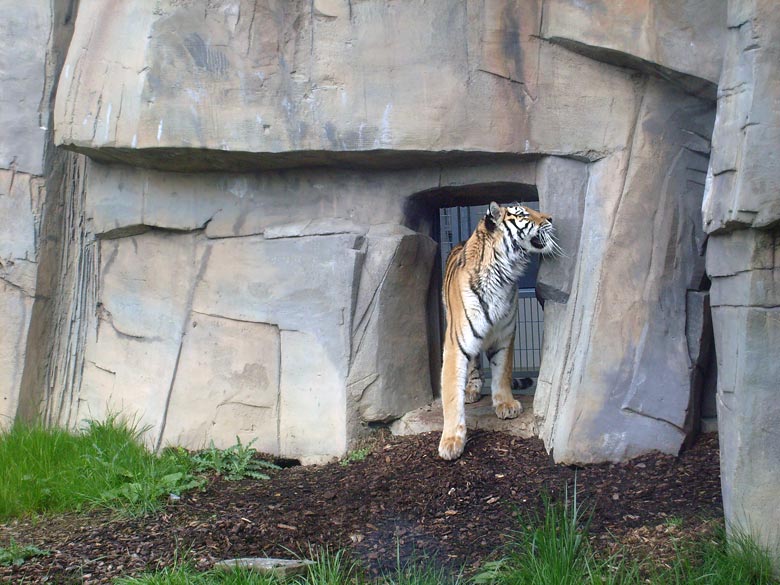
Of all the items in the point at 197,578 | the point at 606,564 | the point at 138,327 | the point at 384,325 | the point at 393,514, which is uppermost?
the point at 384,325

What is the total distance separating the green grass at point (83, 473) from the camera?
4.86 meters

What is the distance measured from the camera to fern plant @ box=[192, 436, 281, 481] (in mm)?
5320

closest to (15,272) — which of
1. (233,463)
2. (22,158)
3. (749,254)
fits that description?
(22,158)

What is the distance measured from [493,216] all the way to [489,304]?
57 centimetres

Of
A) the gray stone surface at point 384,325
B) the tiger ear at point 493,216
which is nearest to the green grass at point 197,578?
the gray stone surface at point 384,325

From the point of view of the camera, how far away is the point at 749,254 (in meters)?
3.66

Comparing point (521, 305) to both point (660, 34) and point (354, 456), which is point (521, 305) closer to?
point (354, 456)

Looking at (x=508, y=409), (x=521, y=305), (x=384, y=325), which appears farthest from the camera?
(x=521, y=305)

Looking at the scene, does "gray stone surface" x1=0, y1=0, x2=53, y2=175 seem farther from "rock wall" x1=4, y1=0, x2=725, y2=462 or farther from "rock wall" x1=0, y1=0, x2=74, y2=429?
"rock wall" x1=4, y1=0, x2=725, y2=462

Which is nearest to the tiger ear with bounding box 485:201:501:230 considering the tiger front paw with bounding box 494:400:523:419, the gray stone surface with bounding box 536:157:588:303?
the gray stone surface with bounding box 536:157:588:303

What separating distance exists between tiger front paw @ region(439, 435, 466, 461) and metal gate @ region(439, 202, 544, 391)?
3.05 metres

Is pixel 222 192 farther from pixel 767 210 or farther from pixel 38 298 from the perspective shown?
pixel 767 210

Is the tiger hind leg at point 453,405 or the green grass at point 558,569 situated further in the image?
the tiger hind leg at point 453,405

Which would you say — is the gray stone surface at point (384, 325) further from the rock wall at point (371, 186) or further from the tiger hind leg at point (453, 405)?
Result: the tiger hind leg at point (453, 405)
